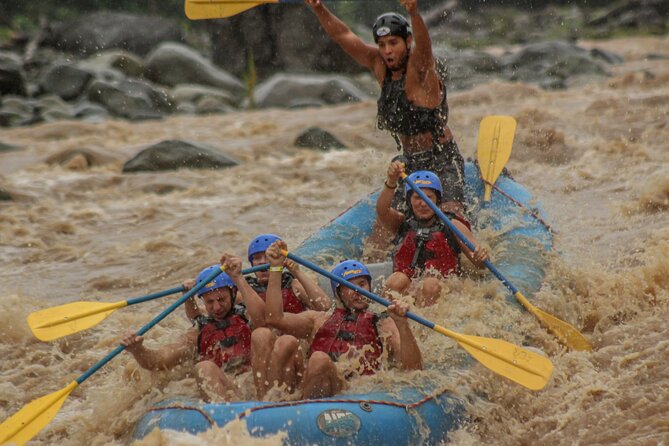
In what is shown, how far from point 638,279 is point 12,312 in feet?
13.2

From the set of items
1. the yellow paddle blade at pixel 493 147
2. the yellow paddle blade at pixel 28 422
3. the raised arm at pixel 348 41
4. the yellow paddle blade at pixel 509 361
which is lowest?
the yellow paddle blade at pixel 28 422

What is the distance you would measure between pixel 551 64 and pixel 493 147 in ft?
43.3

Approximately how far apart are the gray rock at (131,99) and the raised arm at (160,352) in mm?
12769

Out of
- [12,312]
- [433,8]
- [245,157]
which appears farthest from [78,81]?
[433,8]

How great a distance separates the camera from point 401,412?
4.07 m

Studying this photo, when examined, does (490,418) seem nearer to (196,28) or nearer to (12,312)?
(12,312)

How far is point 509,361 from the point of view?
448cm

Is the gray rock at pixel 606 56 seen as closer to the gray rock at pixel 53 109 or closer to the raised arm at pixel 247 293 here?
the gray rock at pixel 53 109

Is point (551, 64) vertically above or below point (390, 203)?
below

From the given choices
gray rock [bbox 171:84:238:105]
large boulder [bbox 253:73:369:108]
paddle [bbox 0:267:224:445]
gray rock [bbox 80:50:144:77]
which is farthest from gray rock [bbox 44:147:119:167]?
→ gray rock [bbox 80:50:144:77]

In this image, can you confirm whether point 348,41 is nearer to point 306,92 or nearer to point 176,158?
point 176,158

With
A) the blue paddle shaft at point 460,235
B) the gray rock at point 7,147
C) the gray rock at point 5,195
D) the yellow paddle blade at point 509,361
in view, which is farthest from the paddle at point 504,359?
the gray rock at point 7,147

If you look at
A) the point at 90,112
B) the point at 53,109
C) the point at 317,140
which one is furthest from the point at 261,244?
the point at 53,109

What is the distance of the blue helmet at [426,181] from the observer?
18.2ft
